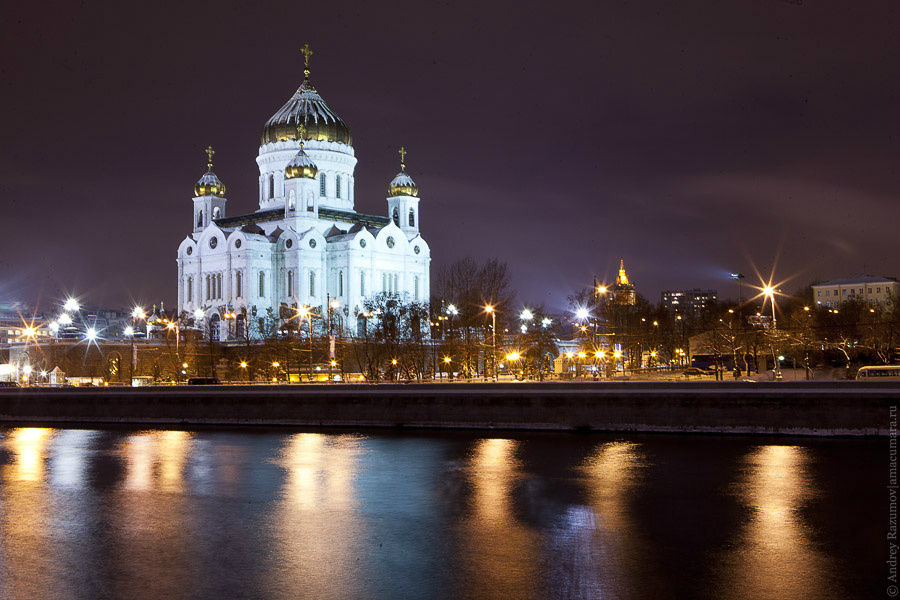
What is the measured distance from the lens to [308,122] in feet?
328

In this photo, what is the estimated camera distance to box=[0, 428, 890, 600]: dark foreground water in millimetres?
14297

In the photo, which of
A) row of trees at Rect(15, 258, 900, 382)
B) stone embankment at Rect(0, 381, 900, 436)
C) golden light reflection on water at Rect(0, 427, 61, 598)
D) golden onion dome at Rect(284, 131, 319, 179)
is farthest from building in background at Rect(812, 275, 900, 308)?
golden light reflection on water at Rect(0, 427, 61, 598)

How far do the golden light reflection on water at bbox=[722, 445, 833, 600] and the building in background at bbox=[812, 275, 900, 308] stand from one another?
400 feet

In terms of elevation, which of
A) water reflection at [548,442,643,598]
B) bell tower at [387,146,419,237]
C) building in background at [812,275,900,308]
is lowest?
water reflection at [548,442,643,598]

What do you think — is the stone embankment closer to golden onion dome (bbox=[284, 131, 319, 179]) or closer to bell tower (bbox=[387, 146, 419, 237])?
golden onion dome (bbox=[284, 131, 319, 179])

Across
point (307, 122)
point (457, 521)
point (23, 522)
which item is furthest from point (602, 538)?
point (307, 122)

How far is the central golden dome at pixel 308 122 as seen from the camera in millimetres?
99938

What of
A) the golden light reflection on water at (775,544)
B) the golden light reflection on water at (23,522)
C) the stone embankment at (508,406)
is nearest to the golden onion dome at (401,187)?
the stone embankment at (508,406)

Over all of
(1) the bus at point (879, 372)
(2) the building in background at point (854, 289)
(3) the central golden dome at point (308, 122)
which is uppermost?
(3) the central golden dome at point (308, 122)

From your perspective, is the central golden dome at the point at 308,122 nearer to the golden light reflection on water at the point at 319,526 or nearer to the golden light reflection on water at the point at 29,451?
the golden light reflection on water at the point at 29,451

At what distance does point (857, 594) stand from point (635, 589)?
2994 millimetres

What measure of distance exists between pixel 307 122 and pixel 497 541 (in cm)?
8712

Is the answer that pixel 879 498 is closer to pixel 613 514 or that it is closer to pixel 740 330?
pixel 613 514

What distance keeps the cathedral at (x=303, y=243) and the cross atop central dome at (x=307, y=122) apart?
0.10 meters
